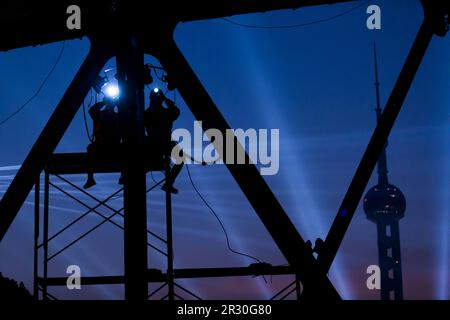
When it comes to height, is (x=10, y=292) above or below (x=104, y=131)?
below

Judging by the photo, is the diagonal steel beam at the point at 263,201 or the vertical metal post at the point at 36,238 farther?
the vertical metal post at the point at 36,238

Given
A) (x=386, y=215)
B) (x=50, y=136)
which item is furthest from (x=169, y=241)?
(x=386, y=215)

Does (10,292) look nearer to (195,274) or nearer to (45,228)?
(45,228)

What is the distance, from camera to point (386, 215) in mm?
131625

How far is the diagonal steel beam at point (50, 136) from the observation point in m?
7.62

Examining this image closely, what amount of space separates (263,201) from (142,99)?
223 centimetres

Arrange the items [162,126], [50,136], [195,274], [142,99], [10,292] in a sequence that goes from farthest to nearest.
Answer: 1. [195,274]
2. [162,126]
3. [50,136]
4. [142,99]
5. [10,292]

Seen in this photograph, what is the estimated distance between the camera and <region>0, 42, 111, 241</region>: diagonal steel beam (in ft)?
25.0

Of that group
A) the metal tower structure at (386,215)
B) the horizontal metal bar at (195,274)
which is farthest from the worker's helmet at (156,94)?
the metal tower structure at (386,215)

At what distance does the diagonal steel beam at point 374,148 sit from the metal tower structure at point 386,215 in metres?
121

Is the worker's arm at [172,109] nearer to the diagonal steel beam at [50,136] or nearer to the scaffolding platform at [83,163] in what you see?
the scaffolding platform at [83,163]

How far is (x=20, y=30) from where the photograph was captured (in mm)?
8906
